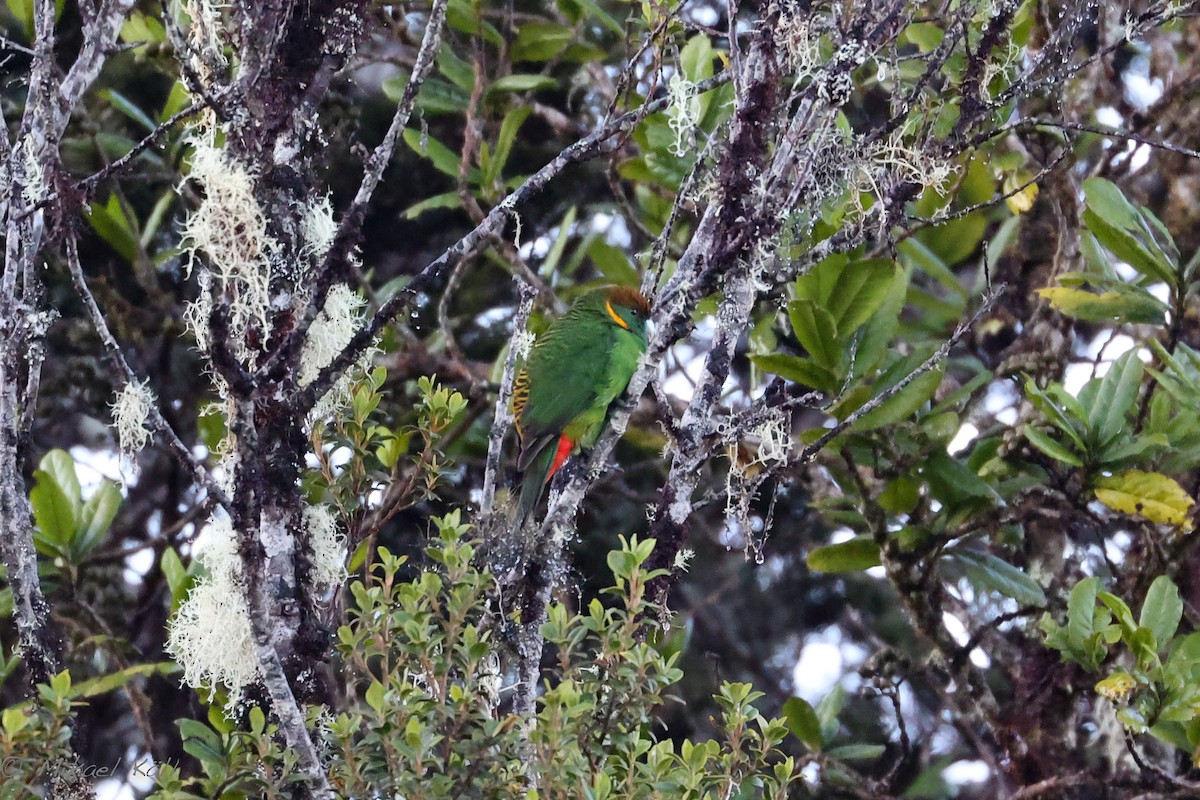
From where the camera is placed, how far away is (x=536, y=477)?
3.58 metres

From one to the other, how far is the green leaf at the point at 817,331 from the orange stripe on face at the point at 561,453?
2.97ft

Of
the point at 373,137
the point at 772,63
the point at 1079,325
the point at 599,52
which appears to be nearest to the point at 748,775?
the point at 772,63

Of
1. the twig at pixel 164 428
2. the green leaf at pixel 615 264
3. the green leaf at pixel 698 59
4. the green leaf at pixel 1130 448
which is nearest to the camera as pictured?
the twig at pixel 164 428

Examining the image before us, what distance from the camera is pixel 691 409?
2125mm

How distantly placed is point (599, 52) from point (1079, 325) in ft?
8.38

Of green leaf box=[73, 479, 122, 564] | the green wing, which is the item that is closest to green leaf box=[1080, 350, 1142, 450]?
the green wing

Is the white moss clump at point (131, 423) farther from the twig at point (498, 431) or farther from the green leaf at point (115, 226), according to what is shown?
the green leaf at point (115, 226)

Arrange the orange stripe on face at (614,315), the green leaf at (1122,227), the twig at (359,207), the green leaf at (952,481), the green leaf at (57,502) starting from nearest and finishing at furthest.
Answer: the twig at (359,207) → the green leaf at (952,481) → the green leaf at (1122,227) → the green leaf at (57,502) → the orange stripe on face at (614,315)

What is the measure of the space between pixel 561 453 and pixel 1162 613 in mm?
1696

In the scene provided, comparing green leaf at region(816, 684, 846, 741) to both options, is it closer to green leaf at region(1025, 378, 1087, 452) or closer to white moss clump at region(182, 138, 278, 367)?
green leaf at region(1025, 378, 1087, 452)

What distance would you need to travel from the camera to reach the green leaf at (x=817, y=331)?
305 cm

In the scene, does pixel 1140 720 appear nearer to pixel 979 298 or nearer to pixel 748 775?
pixel 748 775

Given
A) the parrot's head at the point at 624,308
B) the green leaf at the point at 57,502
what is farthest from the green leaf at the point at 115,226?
the parrot's head at the point at 624,308

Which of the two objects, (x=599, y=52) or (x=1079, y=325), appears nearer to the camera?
(x=599, y=52)
